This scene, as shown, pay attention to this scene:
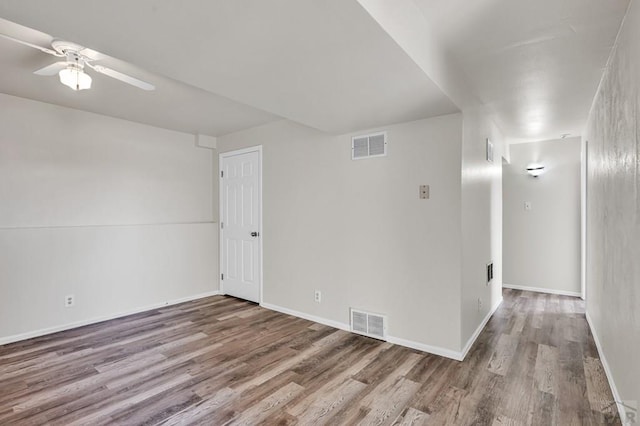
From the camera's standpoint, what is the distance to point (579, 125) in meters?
4.27

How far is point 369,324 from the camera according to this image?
3365 mm

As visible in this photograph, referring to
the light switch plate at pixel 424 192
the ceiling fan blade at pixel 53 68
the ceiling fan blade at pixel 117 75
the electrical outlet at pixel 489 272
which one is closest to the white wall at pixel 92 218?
the ceiling fan blade at pixel 53 68

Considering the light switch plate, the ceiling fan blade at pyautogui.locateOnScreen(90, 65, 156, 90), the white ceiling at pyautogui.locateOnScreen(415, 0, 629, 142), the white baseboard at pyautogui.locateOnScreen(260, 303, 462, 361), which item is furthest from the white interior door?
the white ceiling at pyautogui.locateOnScreen(415, 0, 629, 142)

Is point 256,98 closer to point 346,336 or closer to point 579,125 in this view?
point 346,336

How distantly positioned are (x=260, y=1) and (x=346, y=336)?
302cm

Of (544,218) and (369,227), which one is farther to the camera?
(544,218)

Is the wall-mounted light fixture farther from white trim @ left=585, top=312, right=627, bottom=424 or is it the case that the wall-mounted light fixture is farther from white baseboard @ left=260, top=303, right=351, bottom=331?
white baseboard @ left=260, top=303, right=351, bottom=331

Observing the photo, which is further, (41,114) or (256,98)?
(41,114)

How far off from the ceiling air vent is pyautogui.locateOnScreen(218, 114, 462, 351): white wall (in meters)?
0.07

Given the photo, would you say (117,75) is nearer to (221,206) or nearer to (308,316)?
(221,206)

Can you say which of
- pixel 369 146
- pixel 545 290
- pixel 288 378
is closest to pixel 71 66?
pixel 369 146

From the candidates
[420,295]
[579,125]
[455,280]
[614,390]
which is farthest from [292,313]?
[579,125]

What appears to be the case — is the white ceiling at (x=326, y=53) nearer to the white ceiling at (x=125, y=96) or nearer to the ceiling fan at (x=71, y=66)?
the white ceiling at (x=125, y=96)

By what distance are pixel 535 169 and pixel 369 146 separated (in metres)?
3.40
